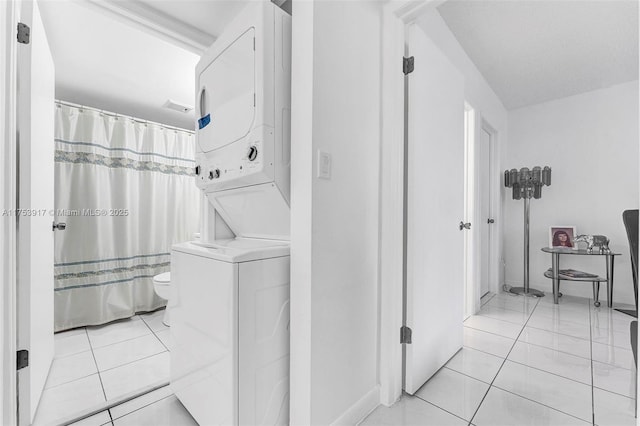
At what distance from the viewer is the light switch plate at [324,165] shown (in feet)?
3.89

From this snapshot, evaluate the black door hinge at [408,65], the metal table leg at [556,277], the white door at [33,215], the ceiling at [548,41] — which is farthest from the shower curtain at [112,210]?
the metal table leg at [556,277]

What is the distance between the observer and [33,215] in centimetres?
139

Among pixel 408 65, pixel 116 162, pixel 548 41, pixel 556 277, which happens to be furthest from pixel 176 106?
pixel 556 277

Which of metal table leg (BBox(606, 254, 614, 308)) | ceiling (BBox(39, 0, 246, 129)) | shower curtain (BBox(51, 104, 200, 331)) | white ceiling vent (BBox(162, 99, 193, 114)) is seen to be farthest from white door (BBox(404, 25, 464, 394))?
shower curtain (BBox(51, 104, 200, 331))

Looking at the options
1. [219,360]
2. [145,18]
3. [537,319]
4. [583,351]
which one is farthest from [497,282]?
[145,18]

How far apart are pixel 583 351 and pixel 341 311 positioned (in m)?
1.99

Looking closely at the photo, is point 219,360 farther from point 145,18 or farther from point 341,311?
point 145,18

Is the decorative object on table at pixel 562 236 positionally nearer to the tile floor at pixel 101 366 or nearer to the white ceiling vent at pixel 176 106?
the tile floor at pixel 101 366

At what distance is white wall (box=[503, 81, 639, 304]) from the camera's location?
10.7 ft

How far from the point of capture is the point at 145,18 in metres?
1.57

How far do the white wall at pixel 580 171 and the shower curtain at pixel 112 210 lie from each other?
4.22 metres

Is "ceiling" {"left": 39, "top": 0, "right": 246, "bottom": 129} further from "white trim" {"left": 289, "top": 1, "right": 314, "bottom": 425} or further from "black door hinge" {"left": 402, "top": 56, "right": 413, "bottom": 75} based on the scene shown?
"black door hinge" {"left": 402, "top": 56, "right": 413, "bottom": 75}

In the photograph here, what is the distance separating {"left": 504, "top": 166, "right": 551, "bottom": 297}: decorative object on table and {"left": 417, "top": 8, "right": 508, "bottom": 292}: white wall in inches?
6.5

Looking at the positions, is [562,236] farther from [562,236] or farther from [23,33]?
[23,33]
